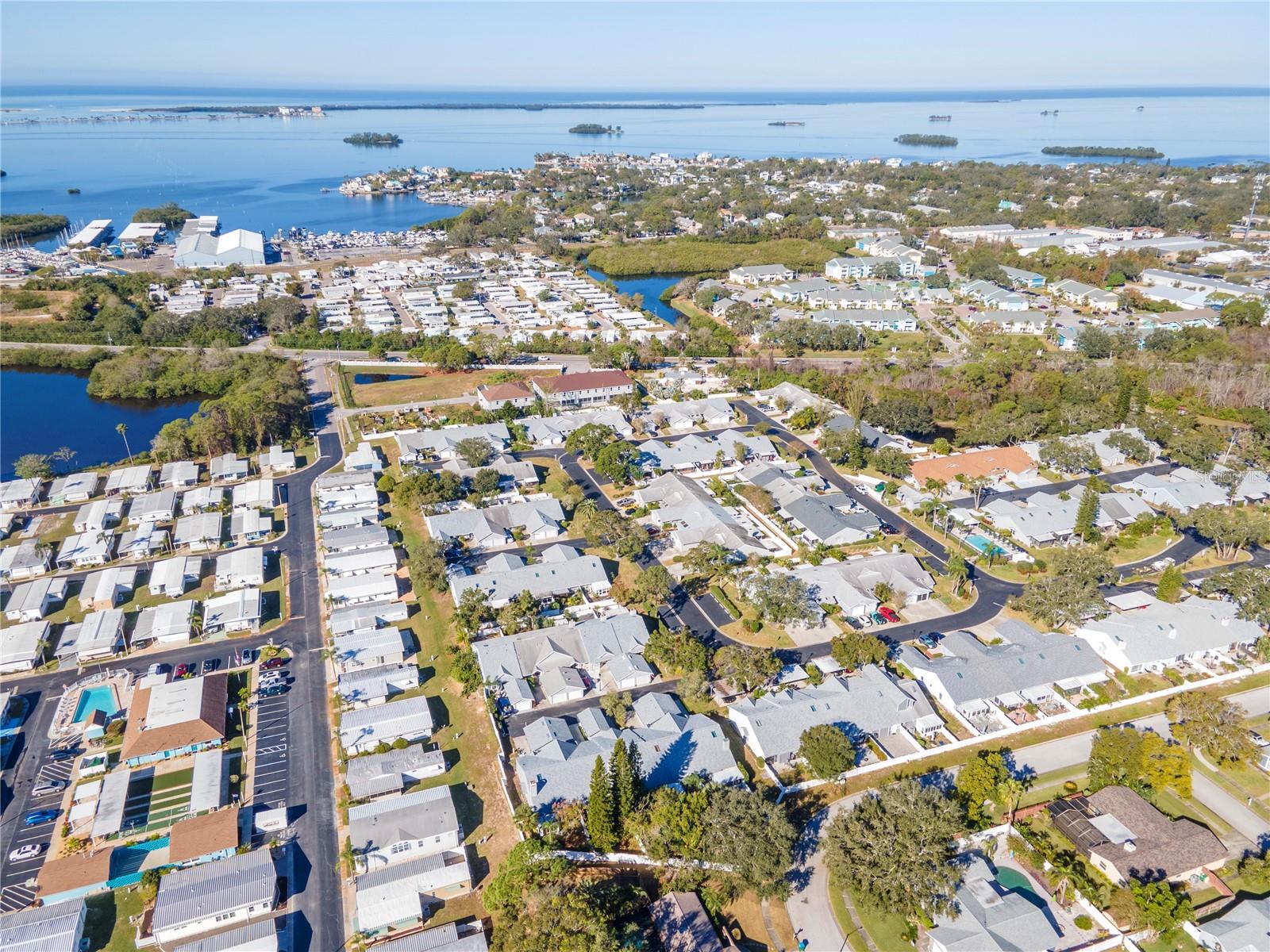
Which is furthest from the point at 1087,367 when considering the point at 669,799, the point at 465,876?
the point at 465,876

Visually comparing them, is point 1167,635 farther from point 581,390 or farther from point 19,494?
point 19,494

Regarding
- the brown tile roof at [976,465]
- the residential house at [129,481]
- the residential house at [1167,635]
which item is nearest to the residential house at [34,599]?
the residential house at [129,481]

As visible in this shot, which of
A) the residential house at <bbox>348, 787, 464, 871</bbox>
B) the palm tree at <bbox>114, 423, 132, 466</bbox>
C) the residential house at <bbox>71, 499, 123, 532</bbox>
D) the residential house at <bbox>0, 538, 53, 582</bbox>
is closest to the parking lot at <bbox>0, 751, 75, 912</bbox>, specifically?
the residential house at <bbox>348, 787, 464, 871</bbox>

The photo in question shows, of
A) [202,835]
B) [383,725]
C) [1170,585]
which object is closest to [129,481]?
[383,725]

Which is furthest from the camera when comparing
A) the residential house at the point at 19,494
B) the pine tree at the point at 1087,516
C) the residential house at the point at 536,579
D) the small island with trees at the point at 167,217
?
the small island with trees at the point at 167,217

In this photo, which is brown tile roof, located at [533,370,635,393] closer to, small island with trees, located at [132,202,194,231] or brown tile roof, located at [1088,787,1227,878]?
brown tile roof, located at [1088,787,1227,878]

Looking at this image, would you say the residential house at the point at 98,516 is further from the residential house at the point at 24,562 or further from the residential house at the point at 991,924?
the residential house at the point at 991,924
